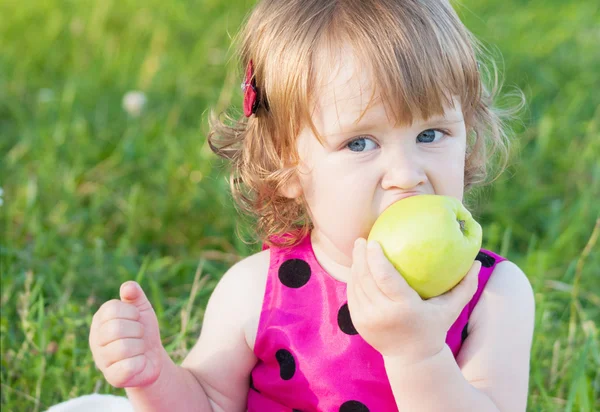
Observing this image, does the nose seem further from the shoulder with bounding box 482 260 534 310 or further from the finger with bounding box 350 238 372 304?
the shoulder with bounding box 482 260 534 310

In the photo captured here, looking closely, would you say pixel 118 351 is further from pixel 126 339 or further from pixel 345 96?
pixel 345 96

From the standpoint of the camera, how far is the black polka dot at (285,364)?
1.89 meters

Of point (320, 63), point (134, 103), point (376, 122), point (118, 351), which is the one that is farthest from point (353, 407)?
point (134, 103)

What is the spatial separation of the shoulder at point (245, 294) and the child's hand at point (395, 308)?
1.26ft

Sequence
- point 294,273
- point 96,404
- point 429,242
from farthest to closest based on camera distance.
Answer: point 96,404 < point 294,273 < point 429,242

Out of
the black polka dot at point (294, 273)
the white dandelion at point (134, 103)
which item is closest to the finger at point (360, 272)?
the black polka dot at point (294, 273)

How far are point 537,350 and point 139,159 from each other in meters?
1.75

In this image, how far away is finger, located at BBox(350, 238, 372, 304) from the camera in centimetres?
158

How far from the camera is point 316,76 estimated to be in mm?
1733

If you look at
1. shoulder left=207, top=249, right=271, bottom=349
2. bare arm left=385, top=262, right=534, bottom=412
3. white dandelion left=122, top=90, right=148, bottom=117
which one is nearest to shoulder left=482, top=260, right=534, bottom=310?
bare arm left=385, top=262, right=534, bottom=412

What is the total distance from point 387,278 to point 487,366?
1.18ft

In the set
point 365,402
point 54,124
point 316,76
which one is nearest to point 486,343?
point 365,402

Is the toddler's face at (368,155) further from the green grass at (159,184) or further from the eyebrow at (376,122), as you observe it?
the green grass at (159,184)

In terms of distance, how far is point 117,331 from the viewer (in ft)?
5.59
